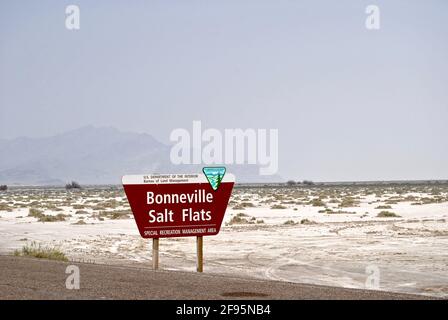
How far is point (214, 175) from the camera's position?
14.4m

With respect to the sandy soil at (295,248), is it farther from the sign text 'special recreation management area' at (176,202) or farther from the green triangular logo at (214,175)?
the green triangular logo at (214,175)

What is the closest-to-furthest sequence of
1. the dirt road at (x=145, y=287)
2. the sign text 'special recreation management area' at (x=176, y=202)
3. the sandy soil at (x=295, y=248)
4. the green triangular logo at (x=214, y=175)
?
1. the dirt road at (x=145, y=287)
2. the sign text 'special recreation management area' at (x=176, y=202)
3. the green triangular logo at (x=214, y=175)
4. the sandy soil at (x=295, y=248)

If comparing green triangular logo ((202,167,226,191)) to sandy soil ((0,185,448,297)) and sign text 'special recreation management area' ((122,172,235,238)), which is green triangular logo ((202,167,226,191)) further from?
sandy soil ((0,185,448,297))

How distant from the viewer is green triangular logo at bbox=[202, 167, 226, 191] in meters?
14.4

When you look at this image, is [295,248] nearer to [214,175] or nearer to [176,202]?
[214,175]

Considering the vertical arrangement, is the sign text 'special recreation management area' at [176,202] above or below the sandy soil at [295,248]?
above

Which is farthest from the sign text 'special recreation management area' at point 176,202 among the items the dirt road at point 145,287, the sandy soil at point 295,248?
the sandy soil at point 295,248

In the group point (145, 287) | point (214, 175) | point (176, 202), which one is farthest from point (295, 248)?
point (145, 287)

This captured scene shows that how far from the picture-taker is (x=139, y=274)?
11.7m

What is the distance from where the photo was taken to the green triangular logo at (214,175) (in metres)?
14.4

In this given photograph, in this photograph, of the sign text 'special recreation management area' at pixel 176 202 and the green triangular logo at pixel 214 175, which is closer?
the sign text 'special recreation management area' at pixel 176 202
